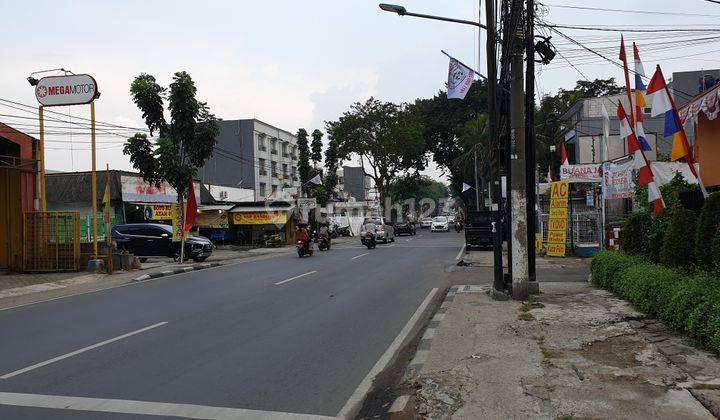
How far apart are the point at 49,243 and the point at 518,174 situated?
18.1 m

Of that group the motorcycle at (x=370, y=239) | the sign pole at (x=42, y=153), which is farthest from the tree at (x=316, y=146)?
the sign pole at (x=42, y=153)

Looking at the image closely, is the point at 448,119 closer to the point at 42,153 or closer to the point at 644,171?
the point at 42,153

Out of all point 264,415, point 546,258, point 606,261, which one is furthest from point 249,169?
point 264,415

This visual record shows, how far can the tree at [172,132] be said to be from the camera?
24641 mm

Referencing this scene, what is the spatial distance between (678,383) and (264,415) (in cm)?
401

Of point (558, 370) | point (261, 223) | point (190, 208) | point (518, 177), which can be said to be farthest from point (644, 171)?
point (261, 223)

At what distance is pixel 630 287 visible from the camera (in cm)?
1020

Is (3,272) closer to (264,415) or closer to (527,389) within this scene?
(264,415)

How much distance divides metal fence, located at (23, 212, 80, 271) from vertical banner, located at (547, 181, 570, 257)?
18.2 meters

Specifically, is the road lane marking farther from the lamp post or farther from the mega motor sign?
the mega motor sign

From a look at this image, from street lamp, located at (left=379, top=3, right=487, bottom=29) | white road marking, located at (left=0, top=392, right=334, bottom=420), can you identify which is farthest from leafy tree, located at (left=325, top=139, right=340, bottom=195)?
white road marking, located at (left=0, top=392, right=334, bottom=420)

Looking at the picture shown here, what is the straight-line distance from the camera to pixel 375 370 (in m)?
6.93

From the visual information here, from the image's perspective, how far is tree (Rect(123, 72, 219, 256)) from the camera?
24.6m

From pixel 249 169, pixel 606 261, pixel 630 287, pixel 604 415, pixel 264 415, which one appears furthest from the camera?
pixel 249 169
